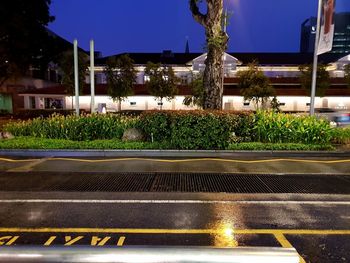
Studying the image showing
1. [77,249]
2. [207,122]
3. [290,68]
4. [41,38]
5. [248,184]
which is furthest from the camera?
[290,68]

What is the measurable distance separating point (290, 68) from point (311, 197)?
3869cm

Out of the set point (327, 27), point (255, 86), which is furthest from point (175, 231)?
point (255, 86)

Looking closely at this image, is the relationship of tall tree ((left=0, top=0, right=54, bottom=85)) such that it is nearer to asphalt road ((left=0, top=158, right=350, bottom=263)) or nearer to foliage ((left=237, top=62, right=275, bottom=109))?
foliage ((left=237, top=62, right=275, bottom=109))

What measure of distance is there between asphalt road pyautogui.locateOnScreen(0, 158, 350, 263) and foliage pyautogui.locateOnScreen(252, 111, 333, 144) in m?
5.46

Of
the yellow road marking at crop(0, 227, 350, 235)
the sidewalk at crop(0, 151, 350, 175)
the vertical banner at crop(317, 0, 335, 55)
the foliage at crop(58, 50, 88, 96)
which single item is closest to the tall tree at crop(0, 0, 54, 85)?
the foliage at crop(58, 50, 88, 96)

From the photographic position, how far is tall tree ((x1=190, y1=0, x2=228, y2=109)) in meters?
12.8

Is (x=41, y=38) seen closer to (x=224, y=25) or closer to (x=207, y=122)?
(x=224, y=25)

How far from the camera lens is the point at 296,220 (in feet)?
17.4

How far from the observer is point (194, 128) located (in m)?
11.2

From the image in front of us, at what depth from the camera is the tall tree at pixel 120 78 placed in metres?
31.8

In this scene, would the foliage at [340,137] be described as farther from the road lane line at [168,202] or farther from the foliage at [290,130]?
the road lane line at [168,202]

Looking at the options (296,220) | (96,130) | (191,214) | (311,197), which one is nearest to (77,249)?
(191,214)

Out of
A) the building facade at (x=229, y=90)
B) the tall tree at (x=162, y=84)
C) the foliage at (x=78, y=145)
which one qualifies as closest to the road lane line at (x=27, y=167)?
the foliage at (x=78, y=145)

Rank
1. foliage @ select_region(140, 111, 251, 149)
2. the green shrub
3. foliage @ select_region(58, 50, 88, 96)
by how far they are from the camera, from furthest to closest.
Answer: foliage @ select_region(58, 50, 88, 96) < the green shrub < foliage @ select_region(140, 111, 251, 149)
